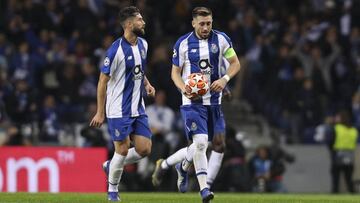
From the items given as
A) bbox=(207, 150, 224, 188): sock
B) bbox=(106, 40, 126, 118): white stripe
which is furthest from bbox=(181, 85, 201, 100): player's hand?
bbox=(207, 150, 224, 188): sock

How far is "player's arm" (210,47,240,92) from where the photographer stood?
14.5 meters

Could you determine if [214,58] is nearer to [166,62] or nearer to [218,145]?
[218,145]

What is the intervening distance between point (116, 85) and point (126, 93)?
0.58 ft

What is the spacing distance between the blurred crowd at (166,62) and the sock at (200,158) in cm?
933

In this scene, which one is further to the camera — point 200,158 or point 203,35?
point 203,35

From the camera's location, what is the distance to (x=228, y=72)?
1491 centimetres

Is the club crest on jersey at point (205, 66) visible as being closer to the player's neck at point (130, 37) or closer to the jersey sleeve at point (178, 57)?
the jersey sleeve at point (178, 57)

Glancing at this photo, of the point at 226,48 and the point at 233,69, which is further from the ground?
the point at 226,48

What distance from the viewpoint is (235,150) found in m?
24.0

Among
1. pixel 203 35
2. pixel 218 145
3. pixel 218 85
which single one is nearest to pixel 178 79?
pixel 203 35

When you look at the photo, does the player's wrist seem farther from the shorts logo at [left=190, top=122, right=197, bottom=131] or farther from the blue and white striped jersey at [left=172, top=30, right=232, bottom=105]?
A: the shorts logo at [left=190, top=122, right=197, bottom=131]

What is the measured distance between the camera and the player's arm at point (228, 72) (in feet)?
47.6

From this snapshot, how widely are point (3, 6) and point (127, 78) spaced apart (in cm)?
1354

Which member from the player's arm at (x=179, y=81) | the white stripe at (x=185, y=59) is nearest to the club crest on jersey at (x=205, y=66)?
the white stripe at (x=185, y=59)
